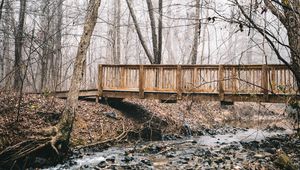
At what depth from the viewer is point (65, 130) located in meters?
7.87

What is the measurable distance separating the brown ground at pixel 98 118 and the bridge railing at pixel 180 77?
3.55 ft

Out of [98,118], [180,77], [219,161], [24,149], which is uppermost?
[180,77]

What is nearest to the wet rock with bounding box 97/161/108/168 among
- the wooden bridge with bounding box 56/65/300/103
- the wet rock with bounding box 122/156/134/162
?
the wet rock with bounding box 122/156/134/162

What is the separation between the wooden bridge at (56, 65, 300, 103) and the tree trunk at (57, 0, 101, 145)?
13.0ft

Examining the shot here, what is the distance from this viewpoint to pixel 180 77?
40.8ft

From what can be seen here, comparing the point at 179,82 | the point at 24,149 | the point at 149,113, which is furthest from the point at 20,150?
the point at 149,113

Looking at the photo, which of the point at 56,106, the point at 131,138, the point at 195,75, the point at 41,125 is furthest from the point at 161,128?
the point at 41,125

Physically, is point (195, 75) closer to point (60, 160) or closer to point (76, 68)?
point (76, 68)

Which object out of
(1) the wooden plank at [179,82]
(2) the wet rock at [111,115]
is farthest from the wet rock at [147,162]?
(2) the wet rock at [111,115]

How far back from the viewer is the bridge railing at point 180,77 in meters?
11.1

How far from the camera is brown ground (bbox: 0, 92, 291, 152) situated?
745cm

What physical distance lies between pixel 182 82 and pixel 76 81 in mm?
5223

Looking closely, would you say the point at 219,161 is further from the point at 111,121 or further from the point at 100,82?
the point at 100,82

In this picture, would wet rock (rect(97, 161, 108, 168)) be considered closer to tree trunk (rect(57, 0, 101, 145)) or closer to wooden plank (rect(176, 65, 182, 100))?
tree trunk (rect(57, 0, 101, 145))
